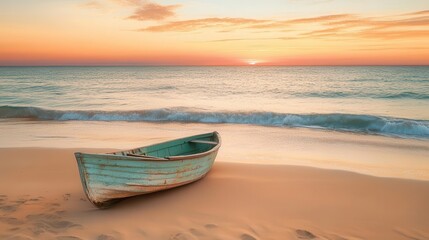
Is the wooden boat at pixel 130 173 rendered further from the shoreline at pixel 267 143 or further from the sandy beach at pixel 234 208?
the shoreline at pixel 267 143

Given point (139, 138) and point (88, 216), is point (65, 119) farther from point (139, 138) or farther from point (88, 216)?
point (88, 216)

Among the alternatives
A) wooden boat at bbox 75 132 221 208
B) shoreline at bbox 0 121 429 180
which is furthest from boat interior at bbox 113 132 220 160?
shoreline at bbox 0 121 429 180

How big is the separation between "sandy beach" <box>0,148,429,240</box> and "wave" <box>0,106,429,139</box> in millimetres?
7909

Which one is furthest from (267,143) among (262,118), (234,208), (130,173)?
(130,173)

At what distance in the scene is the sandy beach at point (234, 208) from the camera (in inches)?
203

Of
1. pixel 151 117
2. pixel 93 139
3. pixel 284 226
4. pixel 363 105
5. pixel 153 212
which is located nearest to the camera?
pixel 284 226

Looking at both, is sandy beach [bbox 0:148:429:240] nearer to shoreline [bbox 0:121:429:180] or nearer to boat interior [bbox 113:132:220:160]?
boat interior [bbox 113:132:220:160]

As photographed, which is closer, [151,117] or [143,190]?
[143,190]

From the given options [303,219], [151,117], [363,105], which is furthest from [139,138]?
[363,105]

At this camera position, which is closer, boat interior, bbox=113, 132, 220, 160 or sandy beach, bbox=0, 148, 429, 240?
sandy beach, bbox=0, 148, 429, 240

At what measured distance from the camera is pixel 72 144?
11.2 m

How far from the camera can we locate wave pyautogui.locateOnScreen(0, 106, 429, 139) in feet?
48.0

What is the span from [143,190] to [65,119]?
14.3 meters

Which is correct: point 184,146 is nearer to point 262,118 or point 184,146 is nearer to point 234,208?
point 234,208
